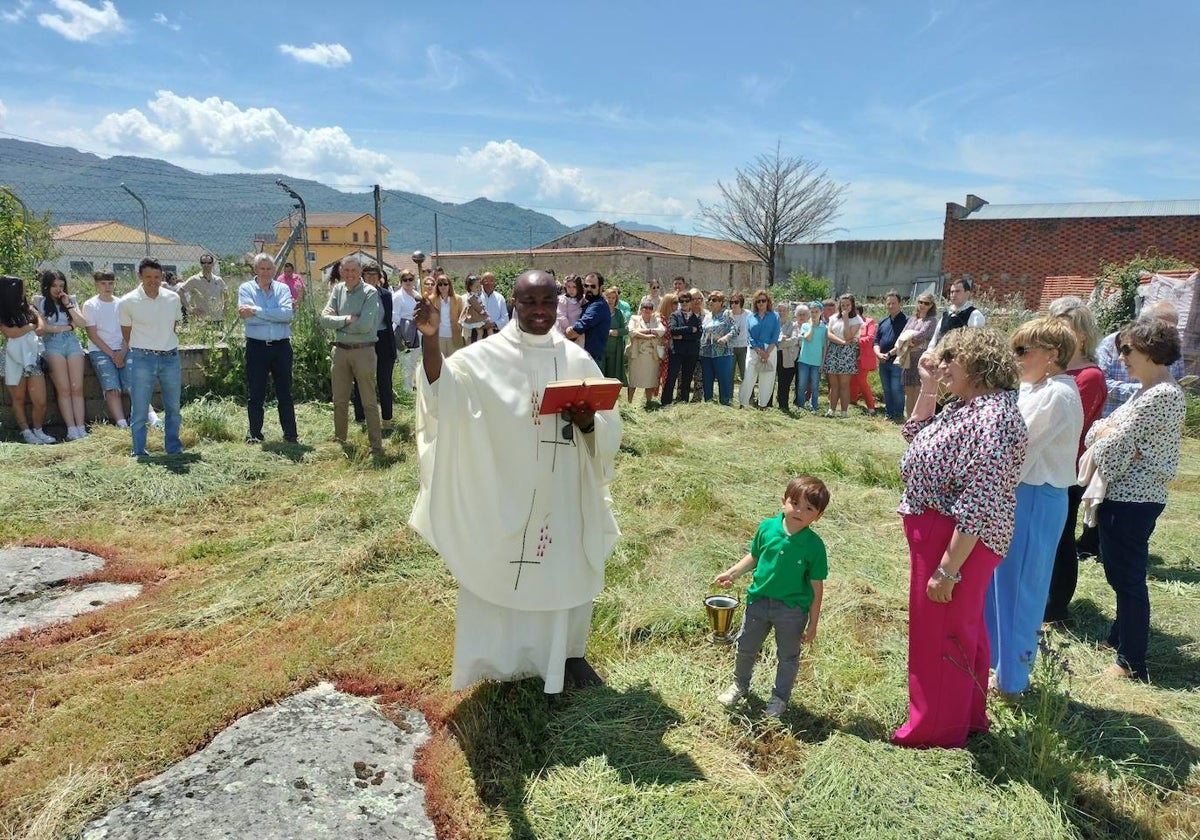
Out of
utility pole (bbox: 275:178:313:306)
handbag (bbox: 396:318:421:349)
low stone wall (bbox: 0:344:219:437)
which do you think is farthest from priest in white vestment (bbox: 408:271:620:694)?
utility pole (bbox: 275:178:313:306)

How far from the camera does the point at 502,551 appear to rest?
128 inches

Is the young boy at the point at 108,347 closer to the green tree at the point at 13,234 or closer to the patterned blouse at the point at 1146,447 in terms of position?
the green tree at the point at 13,234

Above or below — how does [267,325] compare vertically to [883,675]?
above

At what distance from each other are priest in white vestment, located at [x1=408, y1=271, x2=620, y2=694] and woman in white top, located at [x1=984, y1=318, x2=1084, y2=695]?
1923 millimetres

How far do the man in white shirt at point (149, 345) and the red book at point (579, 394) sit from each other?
5.77 meters

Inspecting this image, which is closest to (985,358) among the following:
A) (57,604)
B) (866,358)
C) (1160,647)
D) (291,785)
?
(1160,647)

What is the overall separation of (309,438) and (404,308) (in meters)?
2.54

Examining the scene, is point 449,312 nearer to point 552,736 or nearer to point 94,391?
point 94,391

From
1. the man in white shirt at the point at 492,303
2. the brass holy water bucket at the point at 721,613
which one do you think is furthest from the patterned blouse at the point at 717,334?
the brass holy water bucket at the point at 721,613

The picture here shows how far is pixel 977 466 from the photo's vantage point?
108 inches

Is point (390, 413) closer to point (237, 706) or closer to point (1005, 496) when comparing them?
point (237, 706)

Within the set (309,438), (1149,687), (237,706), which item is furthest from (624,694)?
(309,438)

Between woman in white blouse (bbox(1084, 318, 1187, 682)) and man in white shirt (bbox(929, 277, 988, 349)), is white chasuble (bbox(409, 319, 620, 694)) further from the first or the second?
man in white shirt (bbox(929, 277, 988, 349))

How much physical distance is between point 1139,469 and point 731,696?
2.38m
